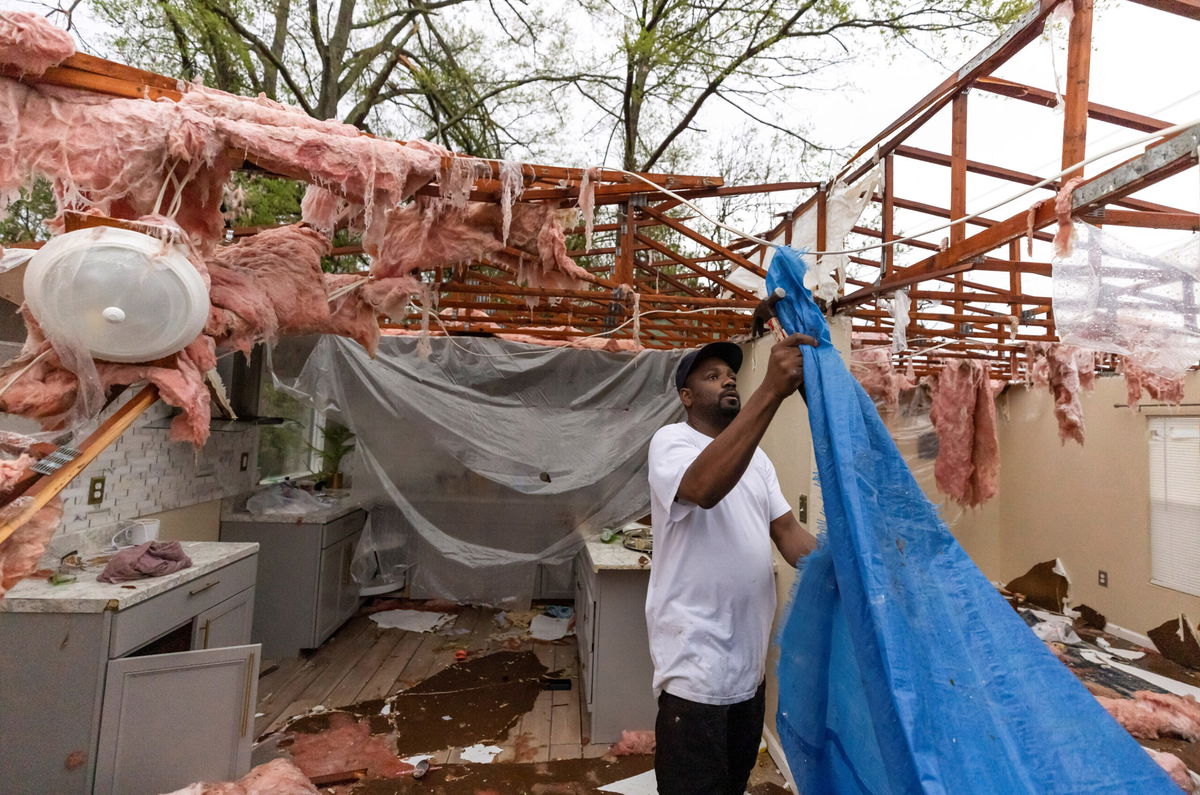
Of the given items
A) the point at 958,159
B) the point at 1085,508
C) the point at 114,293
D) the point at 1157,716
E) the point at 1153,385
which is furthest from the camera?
the point at 1085,508

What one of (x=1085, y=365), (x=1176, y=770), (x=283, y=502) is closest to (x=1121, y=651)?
(x=1085, y=365)

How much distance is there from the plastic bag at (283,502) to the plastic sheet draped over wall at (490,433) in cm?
37

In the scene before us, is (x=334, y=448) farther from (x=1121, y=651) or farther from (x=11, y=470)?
(x=1121, y=651)

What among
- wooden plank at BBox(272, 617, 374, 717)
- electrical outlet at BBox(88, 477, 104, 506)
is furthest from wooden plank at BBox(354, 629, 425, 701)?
electrical outlet at BBox(88, 477, 104, 506)

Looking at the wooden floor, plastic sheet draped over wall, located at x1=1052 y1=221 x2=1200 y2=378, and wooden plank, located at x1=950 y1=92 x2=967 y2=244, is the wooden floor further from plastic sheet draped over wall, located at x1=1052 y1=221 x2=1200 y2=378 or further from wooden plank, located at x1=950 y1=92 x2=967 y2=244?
wooden plank, located at x1=950 y1=92 x2=967 y2=244

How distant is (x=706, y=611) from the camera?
4.61 ft

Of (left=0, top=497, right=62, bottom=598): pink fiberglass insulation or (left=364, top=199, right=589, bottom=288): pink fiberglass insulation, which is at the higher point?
(left=364, top=199, right=589, bottom=288): pink fiberglass insulation

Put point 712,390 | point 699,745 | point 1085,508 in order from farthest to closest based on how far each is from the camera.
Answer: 1. point 1085,508
2. point 712,390
3. point 699,745

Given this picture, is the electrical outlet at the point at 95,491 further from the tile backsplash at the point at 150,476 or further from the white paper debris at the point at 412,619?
the white paper debris at the point at 412,619

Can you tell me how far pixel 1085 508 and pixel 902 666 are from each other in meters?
6.73

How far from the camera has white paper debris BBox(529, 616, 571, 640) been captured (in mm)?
4519

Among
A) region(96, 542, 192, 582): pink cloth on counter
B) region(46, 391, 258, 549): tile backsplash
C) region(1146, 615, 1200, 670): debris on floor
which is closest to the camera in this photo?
region(96, 542, 192, 582): pink cloth on counter

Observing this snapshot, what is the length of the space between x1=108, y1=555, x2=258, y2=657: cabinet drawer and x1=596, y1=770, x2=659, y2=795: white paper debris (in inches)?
81.3

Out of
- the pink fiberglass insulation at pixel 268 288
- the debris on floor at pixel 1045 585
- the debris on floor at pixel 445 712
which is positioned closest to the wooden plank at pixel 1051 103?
the pink fiberglass insulation at pixel 268 288
